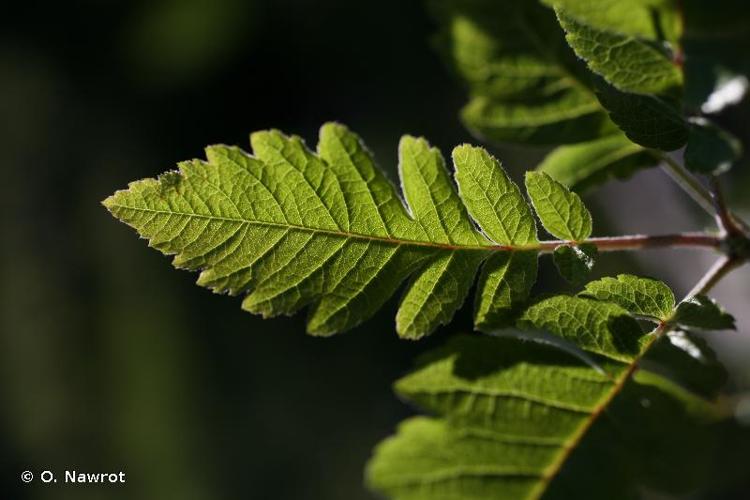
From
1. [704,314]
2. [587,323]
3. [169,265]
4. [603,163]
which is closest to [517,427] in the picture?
[587,323]

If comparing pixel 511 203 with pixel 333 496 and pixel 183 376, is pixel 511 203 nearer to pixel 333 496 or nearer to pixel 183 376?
pixel 333 496

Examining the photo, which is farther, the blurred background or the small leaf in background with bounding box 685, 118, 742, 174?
the blurred background

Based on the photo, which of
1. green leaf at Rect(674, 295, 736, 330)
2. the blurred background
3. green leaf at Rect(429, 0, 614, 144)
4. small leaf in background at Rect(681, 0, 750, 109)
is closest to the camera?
green leaf at Rect(674, 295, 736, 330)

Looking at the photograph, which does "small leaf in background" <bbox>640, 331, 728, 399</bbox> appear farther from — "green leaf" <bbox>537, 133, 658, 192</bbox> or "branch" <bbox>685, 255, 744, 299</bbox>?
"green leaf" <bbox>537, 133, 658, 192</bbox>

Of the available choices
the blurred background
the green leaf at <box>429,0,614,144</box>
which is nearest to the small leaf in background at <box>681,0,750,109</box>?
the green leaf at <box>429,0,614,144</box>

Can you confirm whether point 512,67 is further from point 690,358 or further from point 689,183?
point 690,358

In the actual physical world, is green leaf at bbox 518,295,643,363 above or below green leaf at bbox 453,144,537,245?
below

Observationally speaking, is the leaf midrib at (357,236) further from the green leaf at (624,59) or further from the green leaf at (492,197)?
the green leaf at (624,59)
